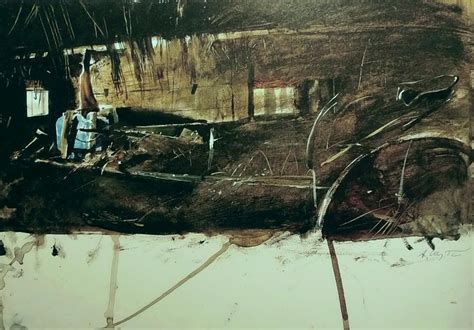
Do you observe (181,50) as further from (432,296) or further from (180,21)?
(432,296)

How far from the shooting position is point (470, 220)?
4.89 feet

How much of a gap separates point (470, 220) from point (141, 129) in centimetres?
107

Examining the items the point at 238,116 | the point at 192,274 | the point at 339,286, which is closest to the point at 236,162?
the point at 238,116

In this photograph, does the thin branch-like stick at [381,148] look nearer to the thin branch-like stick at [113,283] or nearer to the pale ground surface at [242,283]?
the pale ground surface at [242,283]

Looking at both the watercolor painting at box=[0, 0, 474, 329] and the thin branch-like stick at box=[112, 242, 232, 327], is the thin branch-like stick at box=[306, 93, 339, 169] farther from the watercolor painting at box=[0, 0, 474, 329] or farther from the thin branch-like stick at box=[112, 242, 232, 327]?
the thin branch-like stick at box=[112, 242, 232, 327]

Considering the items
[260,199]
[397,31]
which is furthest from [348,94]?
[260,199]

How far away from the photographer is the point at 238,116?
1.48m

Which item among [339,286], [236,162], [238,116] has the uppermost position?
[238,116]

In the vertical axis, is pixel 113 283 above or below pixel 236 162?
below
